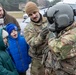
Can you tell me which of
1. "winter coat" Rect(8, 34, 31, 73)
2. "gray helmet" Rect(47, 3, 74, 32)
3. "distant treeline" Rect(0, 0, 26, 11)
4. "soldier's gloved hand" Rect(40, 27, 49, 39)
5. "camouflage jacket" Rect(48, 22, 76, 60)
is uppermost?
"gray helmet" Rect(47, 3, 74, 32)

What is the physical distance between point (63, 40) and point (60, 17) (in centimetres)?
25

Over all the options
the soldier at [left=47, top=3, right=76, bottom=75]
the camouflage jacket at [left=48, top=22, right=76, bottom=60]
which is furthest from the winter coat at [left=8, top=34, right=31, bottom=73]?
the camouflage jacket at [left=48, top=22, right=76, bottom=60]

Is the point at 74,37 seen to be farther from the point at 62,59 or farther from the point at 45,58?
the point at 45,58

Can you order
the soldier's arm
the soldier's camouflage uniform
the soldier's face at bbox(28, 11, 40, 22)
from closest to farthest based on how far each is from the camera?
the soldier's arm
the soldier's camouflage uniform
the soldier's face at bbox(28, 11, 40, 22)

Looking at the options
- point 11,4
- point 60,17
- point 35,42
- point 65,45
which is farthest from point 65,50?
point 11,4

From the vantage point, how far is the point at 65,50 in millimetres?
2592

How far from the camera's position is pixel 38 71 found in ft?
13.8

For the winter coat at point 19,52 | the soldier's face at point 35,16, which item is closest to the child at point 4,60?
the winter coat at point 19,52

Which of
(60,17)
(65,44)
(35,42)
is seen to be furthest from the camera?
(35,42)

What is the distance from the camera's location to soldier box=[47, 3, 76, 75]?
8.52ft

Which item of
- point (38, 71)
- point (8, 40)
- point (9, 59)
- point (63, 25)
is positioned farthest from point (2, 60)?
point (63, 25)

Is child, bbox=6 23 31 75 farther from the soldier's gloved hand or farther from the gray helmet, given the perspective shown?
the gray helmet

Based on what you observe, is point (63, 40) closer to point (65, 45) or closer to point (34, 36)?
point (65, 45)

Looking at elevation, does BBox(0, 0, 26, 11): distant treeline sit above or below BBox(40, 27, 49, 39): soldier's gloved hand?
below
